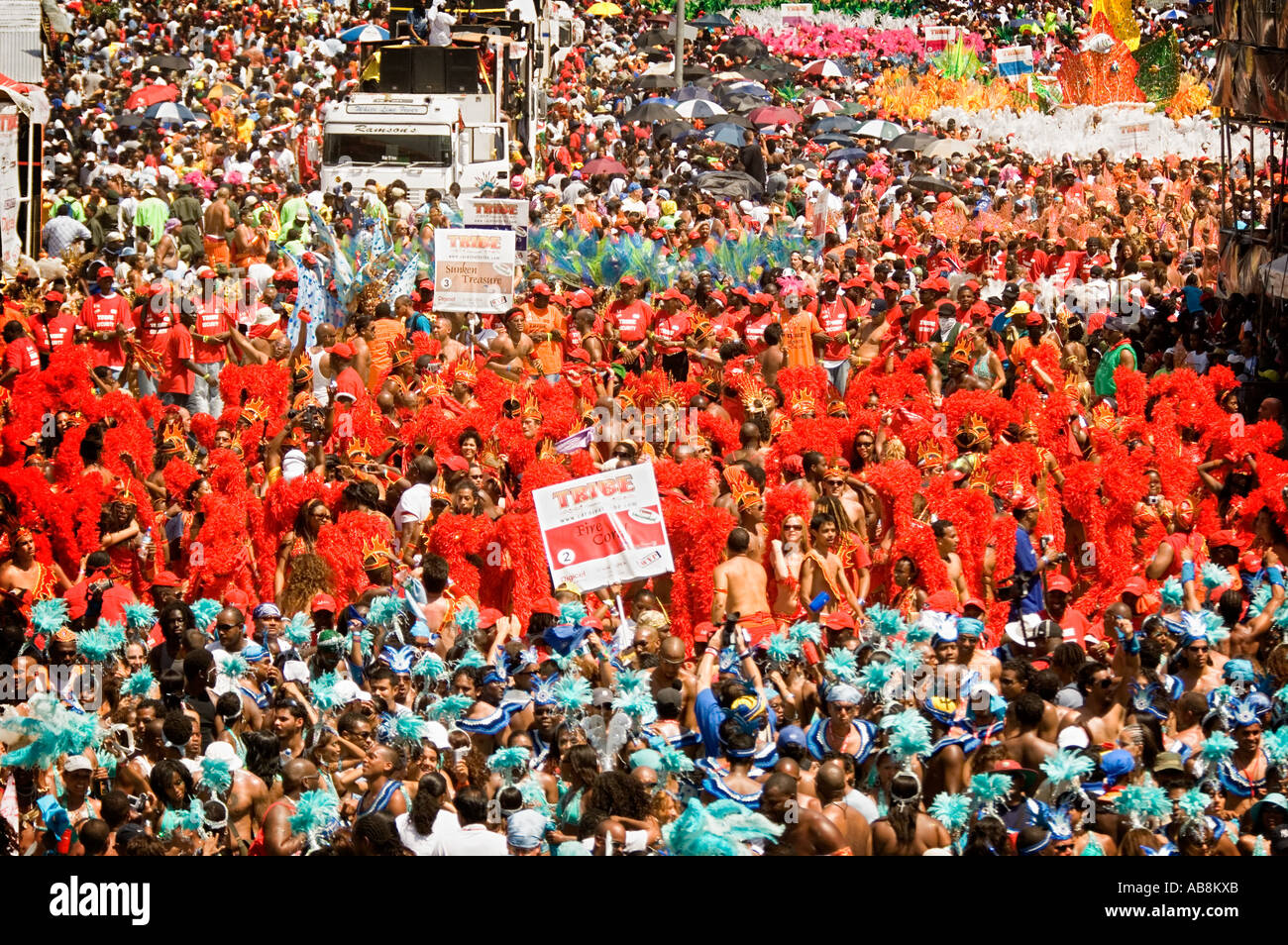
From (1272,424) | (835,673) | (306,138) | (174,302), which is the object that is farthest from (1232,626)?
(306,138)

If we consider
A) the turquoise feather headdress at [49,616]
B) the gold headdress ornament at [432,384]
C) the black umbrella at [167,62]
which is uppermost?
the black umbrella at [167,62]

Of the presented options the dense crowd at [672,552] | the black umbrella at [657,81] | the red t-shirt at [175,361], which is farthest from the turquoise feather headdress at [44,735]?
the black umbrella at [657,81]

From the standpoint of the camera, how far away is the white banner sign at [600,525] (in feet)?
30.5

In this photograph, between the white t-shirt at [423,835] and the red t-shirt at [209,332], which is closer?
the white t-shirt at [423,835]

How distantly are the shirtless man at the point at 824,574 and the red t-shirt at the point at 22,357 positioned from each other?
5573mm

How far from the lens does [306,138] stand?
25.3 meters

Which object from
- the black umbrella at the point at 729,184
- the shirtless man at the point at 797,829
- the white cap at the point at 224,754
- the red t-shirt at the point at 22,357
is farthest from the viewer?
the black umbrella at the point at 729,184

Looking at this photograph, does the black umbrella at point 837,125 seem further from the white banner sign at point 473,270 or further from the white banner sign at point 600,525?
the white banner sign at point 600,525

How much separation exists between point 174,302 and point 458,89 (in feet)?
31.7

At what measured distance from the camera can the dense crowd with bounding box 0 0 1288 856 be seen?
731cm

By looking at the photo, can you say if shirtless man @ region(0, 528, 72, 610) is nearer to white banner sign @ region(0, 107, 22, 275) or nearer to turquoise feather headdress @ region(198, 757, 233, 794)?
turquoise feather headdress @ region(198, 757, 233, 794)

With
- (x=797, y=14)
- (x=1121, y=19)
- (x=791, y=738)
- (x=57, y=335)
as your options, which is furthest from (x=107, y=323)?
(x=797, y=14)

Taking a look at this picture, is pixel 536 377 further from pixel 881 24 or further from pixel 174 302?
pixel 881 24

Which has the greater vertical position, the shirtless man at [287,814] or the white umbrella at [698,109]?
the white umbrella at [698,109]
